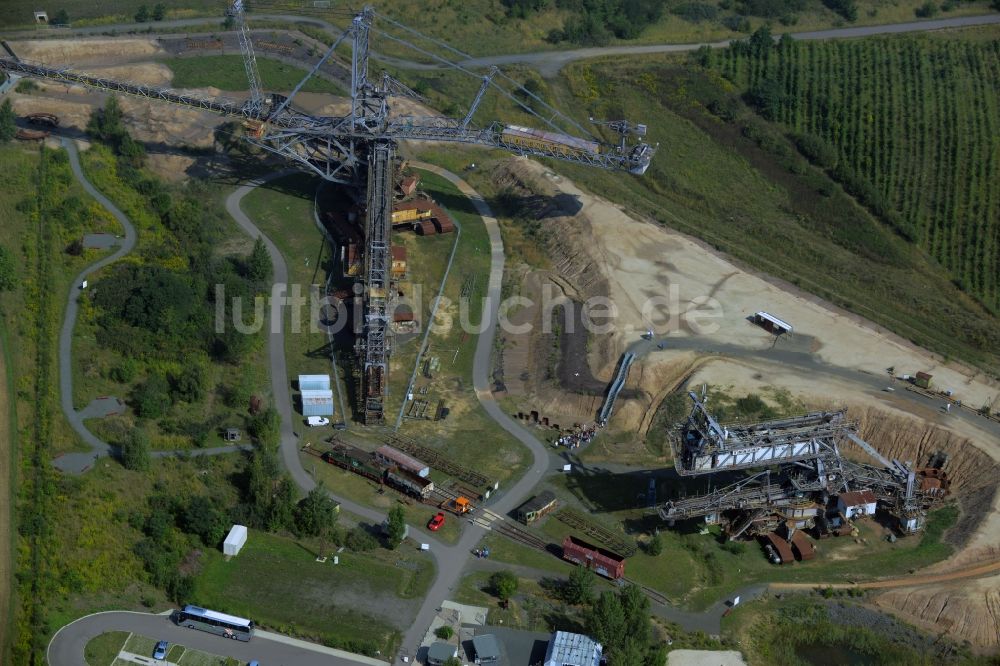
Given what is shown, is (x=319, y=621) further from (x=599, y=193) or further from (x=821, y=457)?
(x=599, y=193)

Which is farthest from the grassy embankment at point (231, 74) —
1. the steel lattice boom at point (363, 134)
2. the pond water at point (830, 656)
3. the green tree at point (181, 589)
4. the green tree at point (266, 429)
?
the pond water at point (830, 656)

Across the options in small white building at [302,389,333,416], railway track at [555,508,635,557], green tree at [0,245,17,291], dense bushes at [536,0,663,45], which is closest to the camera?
railway track at [555,508,635,557]

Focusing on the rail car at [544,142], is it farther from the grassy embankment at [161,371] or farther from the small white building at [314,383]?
the small white building at [314,383]

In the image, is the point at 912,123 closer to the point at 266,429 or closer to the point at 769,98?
the point at 769,98

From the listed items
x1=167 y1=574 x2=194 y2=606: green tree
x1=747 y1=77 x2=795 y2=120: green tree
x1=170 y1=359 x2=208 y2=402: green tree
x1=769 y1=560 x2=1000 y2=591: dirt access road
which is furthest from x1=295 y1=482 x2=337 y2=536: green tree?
x1=747 y1=77 x2=795 y2=120: green tree

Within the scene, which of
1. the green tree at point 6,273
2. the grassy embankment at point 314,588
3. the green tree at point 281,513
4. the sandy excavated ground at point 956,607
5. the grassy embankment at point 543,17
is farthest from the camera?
the grassy embankment at point 543,17

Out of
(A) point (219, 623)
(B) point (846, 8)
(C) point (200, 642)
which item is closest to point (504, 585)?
(A) point (219, 623)

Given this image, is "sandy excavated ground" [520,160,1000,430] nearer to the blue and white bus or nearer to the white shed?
the white shed
